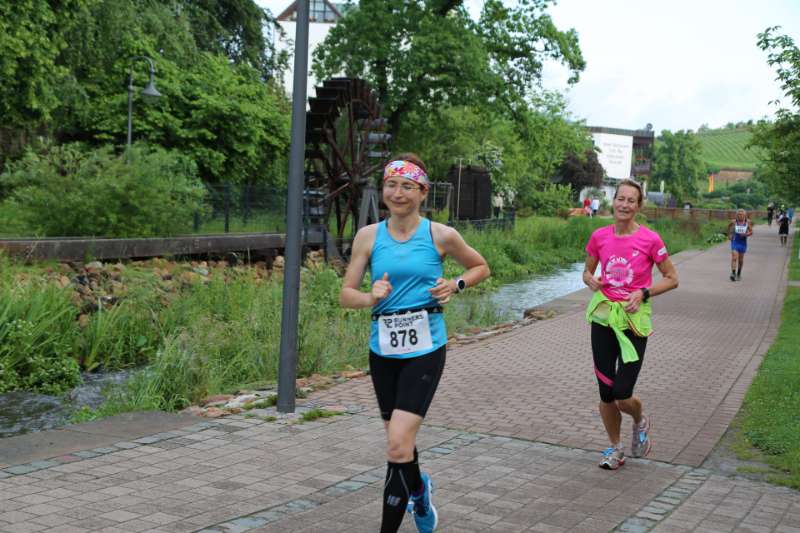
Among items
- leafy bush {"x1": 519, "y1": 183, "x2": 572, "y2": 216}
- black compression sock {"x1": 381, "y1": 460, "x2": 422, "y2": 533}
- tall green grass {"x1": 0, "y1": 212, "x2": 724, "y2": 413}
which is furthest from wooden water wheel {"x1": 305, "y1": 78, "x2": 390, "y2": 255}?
leafy bush {"x1": 519, "y1": 183, "x2": 572, "y2": 216}

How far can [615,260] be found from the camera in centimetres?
641

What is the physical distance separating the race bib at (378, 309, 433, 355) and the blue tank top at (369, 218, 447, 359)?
3cm

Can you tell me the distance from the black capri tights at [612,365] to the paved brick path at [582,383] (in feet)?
2.50

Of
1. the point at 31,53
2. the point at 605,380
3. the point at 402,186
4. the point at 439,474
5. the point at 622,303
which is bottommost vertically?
the point at 439,474

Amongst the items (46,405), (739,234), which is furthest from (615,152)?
(46,405)

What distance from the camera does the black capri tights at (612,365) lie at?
632 cm

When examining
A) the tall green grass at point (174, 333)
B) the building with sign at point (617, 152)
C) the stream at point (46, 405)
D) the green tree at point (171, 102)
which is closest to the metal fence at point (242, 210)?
the green tree at point (171, 102)

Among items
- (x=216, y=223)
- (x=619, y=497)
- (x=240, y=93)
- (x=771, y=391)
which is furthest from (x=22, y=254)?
(x=240, y=93)

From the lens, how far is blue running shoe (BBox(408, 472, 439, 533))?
15.4 ft

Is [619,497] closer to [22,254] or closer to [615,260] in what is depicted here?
[615,260]

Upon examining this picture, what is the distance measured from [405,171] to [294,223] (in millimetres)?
3441

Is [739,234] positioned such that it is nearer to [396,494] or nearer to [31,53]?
[31,53]

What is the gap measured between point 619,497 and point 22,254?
13.1 m

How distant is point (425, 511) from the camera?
186 inches
